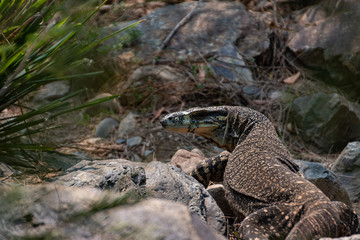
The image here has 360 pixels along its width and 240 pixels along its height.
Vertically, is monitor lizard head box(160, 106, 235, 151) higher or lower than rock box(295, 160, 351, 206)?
higher

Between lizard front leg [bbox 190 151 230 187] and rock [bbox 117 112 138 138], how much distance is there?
120 inches

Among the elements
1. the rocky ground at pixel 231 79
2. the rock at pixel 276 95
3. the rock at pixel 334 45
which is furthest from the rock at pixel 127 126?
the rock at pixel 334 45

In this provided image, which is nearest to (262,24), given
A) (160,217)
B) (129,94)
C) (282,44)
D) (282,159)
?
(282,44)

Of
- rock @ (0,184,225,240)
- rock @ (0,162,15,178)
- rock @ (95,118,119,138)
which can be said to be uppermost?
rock @ (0,184,225,240)

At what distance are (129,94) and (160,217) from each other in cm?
679

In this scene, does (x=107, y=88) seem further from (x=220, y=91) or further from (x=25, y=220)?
(x=25, y=220)

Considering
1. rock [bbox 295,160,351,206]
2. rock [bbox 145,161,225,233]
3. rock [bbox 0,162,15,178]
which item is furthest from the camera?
rock [bbox 295,160,351,206]

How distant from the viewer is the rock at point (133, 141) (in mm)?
7301

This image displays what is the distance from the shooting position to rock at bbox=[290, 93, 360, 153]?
709 cm

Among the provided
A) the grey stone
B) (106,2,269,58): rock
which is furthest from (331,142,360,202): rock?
(106,2,269,58): rock

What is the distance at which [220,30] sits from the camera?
9602 millimetres

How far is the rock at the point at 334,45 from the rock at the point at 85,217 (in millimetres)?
7249

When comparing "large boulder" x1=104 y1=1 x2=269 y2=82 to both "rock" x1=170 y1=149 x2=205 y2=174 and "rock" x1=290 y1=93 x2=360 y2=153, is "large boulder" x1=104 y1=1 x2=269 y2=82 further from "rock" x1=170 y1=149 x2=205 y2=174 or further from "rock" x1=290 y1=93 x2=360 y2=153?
"rock" x1=170 y1=149 x2=205 y2=174

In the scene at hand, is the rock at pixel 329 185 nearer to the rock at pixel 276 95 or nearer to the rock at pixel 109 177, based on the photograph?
the rock at pixel 109 177
